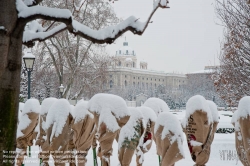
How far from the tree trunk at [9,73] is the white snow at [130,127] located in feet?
7.46

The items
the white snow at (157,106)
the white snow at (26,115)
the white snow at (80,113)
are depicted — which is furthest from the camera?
the white snow at (157,106)

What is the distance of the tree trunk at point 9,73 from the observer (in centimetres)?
396

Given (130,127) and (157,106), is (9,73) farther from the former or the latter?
(157,106)

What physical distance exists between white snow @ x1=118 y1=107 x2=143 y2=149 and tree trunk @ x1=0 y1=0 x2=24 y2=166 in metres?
2.27

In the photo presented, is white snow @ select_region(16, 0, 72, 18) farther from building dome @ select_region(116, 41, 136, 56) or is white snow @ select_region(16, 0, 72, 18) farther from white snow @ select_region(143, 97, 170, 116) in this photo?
building dome @ select_region(116, 41, 136, 56)

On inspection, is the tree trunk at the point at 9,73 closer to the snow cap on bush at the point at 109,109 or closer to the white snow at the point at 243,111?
the snow cap on bush at the point at 109,109

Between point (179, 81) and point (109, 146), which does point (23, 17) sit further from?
point (179, 81)

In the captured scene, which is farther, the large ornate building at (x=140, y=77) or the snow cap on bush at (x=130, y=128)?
→ the large ornate building at (x=140, y=77)

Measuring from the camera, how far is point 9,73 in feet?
13.2

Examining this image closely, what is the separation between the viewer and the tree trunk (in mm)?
3957

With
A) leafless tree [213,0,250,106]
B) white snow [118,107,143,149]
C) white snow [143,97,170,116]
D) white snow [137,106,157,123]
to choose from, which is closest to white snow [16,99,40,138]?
white snow [137,106,157,123]

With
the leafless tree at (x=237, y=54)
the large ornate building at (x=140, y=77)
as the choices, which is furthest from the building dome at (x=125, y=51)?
the leafless tree at (x=237, y=54)

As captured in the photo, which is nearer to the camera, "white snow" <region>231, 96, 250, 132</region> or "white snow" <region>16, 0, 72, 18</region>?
"white snow" <region>16, 0, 72, 18</region>

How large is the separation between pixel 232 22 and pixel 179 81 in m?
106
